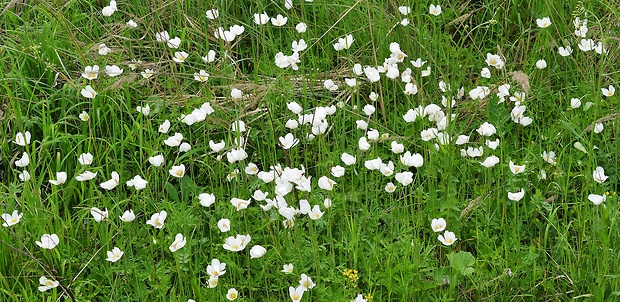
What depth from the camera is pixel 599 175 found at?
2.92m

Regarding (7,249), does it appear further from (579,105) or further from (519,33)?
(519,33)

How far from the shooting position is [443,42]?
3.83 m

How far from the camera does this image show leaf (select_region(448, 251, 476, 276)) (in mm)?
2564

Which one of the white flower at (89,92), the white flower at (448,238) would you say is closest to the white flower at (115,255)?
the white flower at (89,92)

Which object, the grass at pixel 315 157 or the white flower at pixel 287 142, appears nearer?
the grass at pixel 315 157

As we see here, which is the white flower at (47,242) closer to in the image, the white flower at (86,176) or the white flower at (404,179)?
the white flower at (86,176)

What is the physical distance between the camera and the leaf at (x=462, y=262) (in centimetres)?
256

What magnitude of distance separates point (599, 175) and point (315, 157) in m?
1.02

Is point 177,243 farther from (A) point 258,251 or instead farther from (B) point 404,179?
(B) point 404,179

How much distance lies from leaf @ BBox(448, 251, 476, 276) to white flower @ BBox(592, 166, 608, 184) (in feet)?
2.02

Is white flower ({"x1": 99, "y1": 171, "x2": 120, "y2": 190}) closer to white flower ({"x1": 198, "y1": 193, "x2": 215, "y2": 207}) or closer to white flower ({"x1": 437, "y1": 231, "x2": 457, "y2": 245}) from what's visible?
white flower ({"x1": 198, "y1": 193, "x2": 215, "y2": 207})

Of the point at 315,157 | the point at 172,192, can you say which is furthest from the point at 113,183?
the point at 315,157

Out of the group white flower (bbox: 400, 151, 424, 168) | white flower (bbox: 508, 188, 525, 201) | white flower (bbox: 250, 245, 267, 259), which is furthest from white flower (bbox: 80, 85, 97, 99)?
white flower (bbox: 508, 188, 525, 201)

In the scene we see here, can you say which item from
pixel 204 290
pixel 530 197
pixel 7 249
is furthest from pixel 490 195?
pixel 7 249
